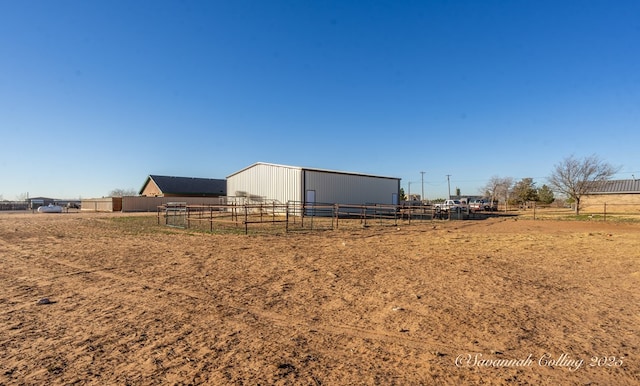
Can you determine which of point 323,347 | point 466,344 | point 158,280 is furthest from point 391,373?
point 158,280

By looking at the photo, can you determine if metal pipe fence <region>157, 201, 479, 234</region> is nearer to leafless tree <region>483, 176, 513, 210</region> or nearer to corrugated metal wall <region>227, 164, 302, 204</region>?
corrugated metal wall <region>227, 164, 302, 204</region>

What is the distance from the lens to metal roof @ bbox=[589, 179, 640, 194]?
151ft

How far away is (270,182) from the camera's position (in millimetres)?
31406

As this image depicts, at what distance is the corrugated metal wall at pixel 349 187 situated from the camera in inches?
1158

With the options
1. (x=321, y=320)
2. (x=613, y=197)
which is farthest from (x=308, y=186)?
(x=613, y=197)

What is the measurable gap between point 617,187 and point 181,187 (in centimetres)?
6602

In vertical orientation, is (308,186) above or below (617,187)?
below

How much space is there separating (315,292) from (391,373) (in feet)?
9.63

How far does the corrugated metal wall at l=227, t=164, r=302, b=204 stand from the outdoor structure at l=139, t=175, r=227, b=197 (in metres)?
19.8

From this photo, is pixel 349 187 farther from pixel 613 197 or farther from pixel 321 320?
pixel 613 197

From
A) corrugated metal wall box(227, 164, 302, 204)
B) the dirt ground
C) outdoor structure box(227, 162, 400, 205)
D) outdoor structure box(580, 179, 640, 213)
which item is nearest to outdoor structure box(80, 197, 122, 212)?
outdoor structure box(227, 162, 400, 205)

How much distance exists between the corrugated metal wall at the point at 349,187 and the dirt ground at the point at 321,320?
793 inches

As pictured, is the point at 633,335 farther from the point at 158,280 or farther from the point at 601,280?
the point at 158,280

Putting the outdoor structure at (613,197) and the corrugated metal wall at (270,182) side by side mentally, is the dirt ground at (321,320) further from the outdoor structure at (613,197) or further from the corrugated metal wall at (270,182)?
the outdoor structure at (613,197)
